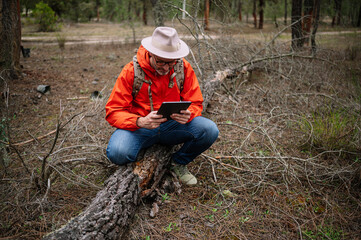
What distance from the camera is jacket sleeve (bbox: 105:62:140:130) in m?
2.18

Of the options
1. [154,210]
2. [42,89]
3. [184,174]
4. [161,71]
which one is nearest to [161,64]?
[161,71]

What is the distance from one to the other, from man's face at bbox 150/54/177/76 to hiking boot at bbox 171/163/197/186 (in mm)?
1004

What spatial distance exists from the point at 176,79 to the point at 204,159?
1.06 metres

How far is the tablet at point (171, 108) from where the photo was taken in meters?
1.95

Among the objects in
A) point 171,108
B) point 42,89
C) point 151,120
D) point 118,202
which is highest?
point 171,108

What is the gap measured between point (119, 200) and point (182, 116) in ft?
2.91

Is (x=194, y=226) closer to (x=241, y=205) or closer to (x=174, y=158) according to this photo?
(x=241, y=205)

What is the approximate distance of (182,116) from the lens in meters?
2.21

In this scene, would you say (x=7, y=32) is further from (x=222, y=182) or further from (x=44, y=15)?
(x=44, y=15)

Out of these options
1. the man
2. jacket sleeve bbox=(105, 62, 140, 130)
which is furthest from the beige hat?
jacket sleeve bbox=(105, 62, 140, 130)

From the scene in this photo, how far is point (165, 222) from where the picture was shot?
6.68 feet

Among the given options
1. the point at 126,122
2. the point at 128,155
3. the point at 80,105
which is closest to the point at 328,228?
the point at 128,155

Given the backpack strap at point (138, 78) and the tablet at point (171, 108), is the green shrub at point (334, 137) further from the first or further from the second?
the backpack strap at point (138, 78)

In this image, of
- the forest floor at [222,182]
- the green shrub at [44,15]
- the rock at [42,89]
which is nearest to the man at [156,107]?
the forest floor at [222,182]
